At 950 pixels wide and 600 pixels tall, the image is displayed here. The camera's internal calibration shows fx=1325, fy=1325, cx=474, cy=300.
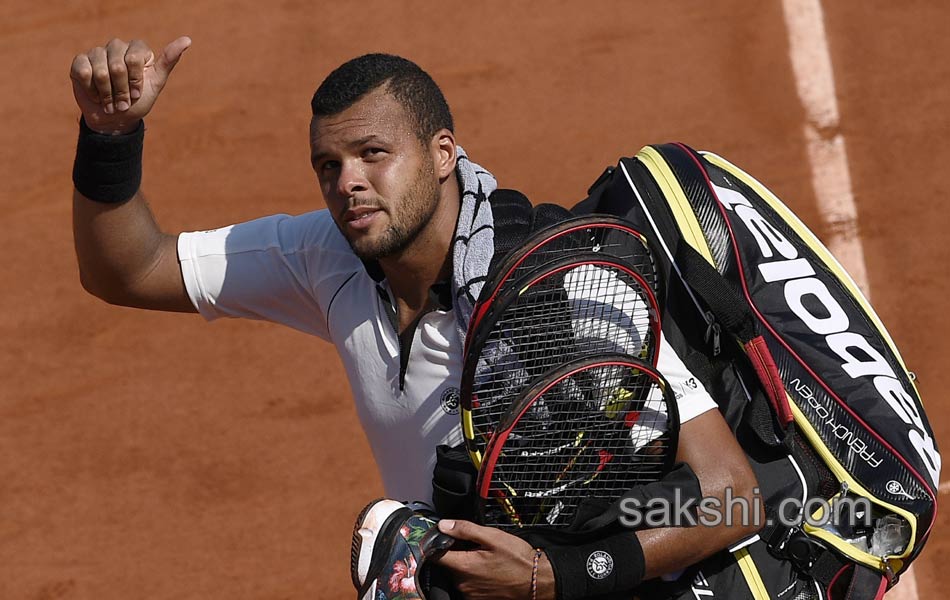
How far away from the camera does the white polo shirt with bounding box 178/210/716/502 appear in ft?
11.6

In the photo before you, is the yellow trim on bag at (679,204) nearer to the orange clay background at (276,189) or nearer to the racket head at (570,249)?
the racket head at (570,249)

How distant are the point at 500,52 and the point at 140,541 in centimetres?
383

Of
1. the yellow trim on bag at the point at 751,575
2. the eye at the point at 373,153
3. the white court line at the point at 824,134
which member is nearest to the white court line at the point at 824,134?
the white court line at the point at 824,134

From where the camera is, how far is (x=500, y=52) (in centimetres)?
828

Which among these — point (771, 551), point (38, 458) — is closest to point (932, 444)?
point (771, 551)

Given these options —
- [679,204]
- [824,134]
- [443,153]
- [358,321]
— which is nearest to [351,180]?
[443,153]

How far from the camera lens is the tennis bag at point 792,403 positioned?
3.40 m

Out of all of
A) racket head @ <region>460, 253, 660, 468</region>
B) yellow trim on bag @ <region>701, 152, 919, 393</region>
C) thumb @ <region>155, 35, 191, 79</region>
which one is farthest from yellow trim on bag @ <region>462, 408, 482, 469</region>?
thumb @ <region>155, 35, 191, 79</region>

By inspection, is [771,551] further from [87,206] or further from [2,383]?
[2,383]

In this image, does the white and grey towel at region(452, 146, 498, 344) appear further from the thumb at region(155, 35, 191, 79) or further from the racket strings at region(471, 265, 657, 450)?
the thumb at region(155, 35, 191, 79)

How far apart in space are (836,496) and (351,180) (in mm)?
1514

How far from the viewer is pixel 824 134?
24.6 feet

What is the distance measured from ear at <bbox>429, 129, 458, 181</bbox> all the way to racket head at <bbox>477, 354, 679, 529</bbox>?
829 mm

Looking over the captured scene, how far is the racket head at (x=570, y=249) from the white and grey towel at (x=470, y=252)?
0.17 meters
